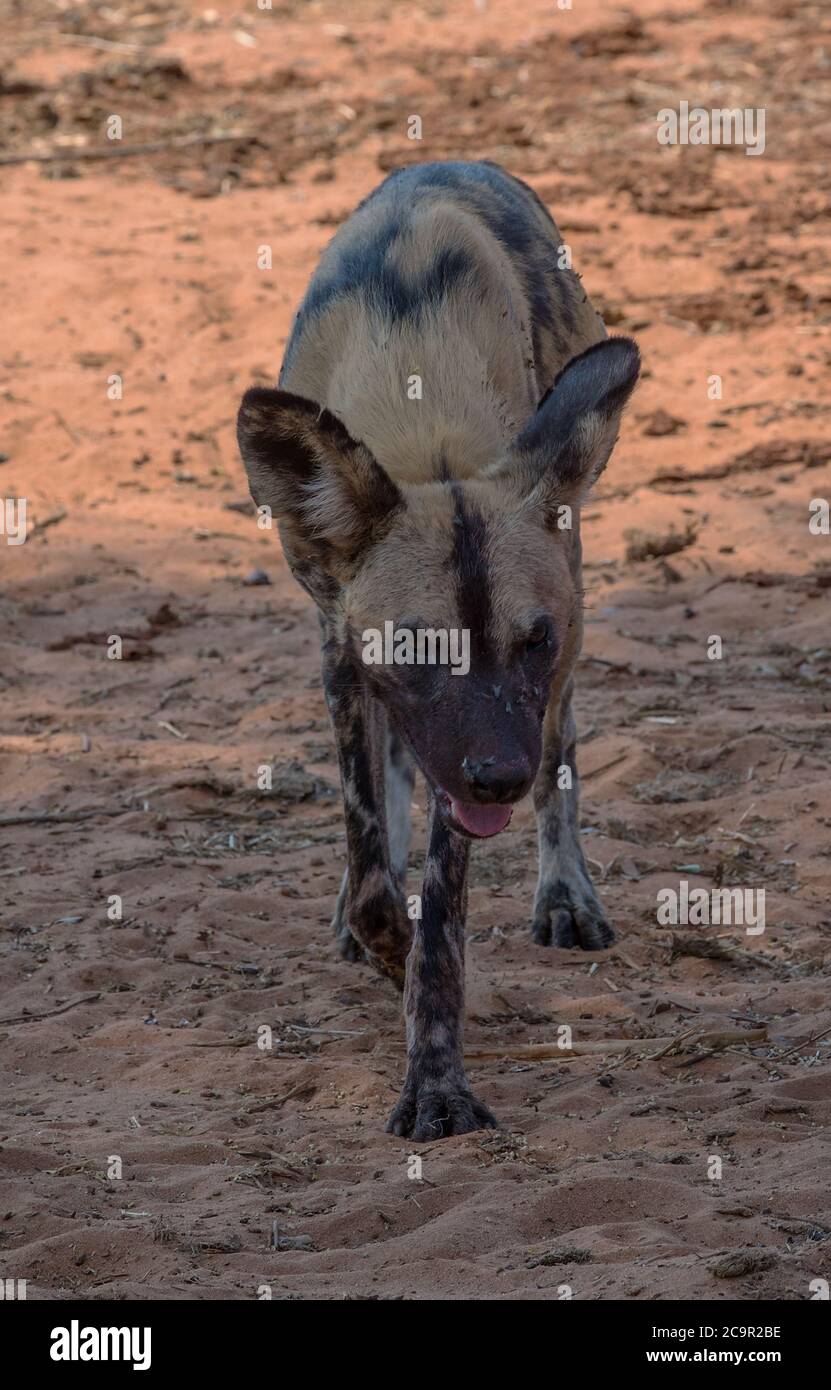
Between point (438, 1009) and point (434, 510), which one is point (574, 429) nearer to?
point (434, 510)

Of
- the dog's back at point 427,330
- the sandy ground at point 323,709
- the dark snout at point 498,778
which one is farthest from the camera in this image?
the dog's back at point 427,330

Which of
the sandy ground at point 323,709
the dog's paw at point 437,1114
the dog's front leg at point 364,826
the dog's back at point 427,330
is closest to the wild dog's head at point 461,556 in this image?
the dog's back at point 427,330

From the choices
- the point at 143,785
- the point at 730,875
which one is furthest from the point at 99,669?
the point at 730,875

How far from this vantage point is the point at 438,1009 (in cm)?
414

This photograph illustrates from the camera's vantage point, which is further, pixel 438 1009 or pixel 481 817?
pixel 438 1009

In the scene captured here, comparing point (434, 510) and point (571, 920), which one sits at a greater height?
point (434, 510)

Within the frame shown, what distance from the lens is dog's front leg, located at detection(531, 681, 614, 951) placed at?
5.23 meters

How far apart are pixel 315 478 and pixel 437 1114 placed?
145 centimetres

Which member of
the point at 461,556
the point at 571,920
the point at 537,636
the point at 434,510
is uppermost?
the point at 434,510

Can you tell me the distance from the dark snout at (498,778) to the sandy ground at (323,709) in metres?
0.78

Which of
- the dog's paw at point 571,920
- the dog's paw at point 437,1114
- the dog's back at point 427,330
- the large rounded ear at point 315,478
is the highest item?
the dog's back at point 427,330

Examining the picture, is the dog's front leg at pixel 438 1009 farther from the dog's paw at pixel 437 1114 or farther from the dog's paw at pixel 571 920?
the dog's paw at pixel 571 920

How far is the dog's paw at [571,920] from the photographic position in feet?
17.1

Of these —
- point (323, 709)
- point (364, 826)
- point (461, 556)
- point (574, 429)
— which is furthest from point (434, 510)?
point (323, 709)
